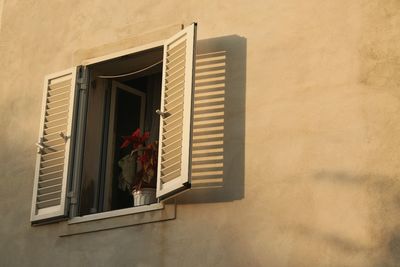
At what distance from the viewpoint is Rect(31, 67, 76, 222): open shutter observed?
908cm

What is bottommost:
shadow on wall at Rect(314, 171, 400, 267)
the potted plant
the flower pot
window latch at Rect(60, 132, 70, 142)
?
shadow on wall at Rect(314, 171, 400, 267)

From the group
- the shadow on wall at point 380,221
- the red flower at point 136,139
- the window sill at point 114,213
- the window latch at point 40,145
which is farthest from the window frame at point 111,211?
the shadow on wall at point 380,221

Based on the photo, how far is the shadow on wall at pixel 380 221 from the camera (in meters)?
7.16

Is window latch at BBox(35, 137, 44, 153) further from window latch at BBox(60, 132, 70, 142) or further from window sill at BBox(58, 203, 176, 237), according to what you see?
window sill at BBox(58, 203, 176, 237)

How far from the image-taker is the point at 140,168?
9.09 metres

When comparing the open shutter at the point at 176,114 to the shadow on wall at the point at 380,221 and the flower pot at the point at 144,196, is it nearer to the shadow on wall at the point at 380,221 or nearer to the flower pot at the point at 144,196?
the flower pot at the point at 144,196

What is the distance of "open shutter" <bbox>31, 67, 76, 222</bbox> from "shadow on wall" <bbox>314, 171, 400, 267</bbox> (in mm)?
2600

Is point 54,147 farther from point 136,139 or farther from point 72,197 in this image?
point 136,139

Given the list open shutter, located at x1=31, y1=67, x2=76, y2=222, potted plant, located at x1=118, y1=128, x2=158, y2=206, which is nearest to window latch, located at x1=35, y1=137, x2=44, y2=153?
open shutter, located at x1=31, y1=67, x2=76, y2=222

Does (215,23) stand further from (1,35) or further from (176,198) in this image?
(1,35)

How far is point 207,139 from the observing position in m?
8.36

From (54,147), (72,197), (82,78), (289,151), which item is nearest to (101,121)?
(82,78)

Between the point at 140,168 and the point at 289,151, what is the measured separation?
1736 mm

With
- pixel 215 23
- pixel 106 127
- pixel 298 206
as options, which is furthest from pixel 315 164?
pixel 106 127
